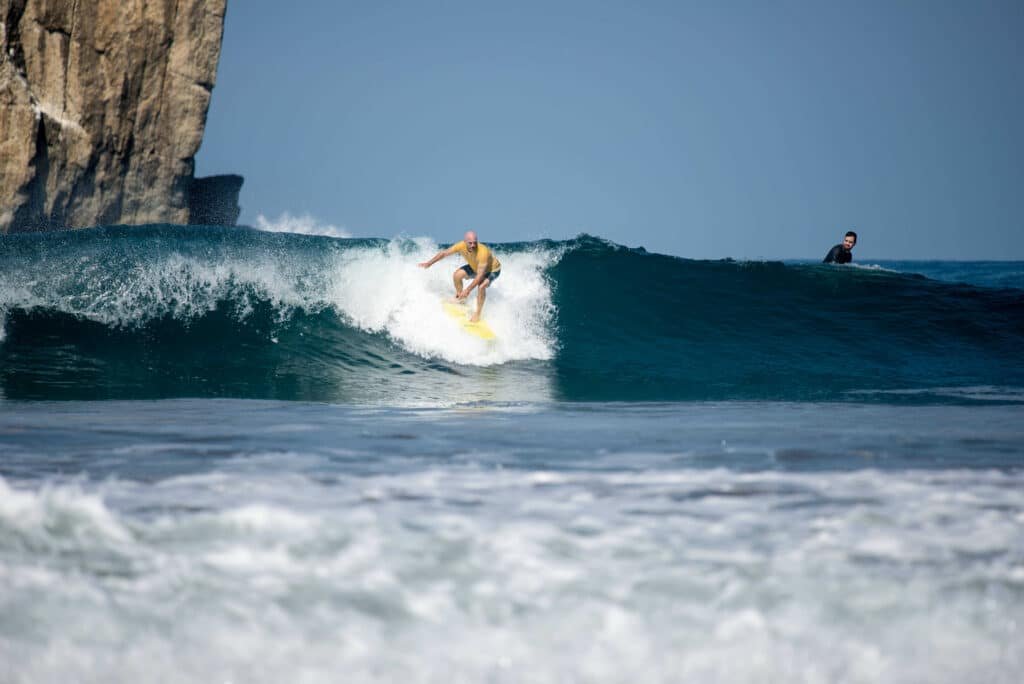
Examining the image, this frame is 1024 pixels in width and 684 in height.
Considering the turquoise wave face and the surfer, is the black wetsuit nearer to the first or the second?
the turquoise wave face

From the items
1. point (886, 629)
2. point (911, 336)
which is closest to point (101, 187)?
point (911, 336)

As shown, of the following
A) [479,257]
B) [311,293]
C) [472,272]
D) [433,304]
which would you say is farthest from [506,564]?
[311,293]

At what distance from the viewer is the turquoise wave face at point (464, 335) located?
853cm

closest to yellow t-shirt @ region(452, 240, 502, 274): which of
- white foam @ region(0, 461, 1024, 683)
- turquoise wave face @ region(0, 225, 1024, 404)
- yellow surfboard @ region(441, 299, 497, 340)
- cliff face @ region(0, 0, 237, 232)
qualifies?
yellow surfboard @ region(441, 299, 497, 340)

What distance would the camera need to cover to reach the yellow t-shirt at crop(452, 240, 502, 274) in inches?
409

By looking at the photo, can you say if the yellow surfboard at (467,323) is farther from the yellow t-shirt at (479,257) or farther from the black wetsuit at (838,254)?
the black wetsuit at (838,254)

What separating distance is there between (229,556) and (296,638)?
0.56 meters

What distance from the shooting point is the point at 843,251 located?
14.3m

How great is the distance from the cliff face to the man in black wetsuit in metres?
14.3

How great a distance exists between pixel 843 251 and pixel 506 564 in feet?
42.0

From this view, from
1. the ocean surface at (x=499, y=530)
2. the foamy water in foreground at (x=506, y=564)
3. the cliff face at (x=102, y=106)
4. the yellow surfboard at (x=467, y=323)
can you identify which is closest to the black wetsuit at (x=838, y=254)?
the ocean surface at (x=499, y=530)

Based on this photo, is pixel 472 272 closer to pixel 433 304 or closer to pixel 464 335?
pixel 433 304

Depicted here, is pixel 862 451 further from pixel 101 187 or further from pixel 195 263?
pixel 101 187

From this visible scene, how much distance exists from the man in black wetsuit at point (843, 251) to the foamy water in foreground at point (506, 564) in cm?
1029
